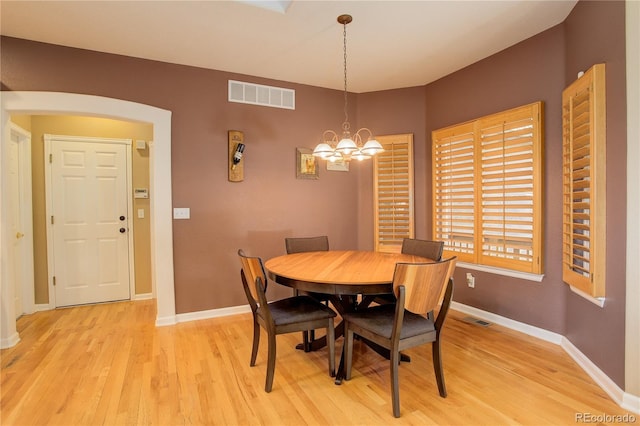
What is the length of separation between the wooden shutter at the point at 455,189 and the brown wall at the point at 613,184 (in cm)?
127

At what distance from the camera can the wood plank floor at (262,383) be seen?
1.89 metres

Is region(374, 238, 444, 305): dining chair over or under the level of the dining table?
over

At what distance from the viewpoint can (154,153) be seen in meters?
3.29

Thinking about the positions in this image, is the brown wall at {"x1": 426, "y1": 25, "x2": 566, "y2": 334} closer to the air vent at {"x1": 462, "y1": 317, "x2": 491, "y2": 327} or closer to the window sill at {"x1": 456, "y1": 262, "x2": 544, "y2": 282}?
the window sill at {"x1": 456, "y1": 262, "x2": 544, "y2": 282}

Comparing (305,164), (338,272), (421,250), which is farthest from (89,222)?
(421,250)

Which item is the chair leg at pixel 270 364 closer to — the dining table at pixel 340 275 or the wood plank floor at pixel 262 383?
the wood plank floor at pixel 262 383

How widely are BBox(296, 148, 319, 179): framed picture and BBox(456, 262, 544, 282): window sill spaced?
2012 millimetres

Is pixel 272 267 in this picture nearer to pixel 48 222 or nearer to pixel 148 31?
pixel 148 31

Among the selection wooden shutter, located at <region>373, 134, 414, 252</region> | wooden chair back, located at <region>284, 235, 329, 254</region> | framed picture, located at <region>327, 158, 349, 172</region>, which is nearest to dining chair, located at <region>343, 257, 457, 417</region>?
wooden chair back, located at <region>284, 235, 329, 254</region>

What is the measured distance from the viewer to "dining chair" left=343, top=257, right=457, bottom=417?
72.1 inches

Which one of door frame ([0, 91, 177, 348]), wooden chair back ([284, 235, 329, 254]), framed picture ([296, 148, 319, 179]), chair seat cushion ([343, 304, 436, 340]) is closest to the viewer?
chair seat cushion ([343, 304, 436, 340])

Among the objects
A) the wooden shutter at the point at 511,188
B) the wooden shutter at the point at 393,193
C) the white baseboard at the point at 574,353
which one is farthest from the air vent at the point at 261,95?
the white baseboard at the point at 574,353

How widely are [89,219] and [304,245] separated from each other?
276 cm

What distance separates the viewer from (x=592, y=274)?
7.08ft
